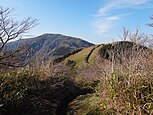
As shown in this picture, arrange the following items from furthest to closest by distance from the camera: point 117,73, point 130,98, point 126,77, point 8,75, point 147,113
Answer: point 8,75, point 117,73, point 126,77, point 130,98, point 147,113

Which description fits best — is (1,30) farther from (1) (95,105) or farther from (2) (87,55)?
(2) (87,55)

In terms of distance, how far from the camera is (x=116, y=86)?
875cm

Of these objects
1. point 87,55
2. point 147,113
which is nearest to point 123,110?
point 147,113

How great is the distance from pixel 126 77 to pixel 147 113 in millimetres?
1682

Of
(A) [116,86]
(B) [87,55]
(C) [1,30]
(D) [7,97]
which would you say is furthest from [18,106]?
(B) [87,55]

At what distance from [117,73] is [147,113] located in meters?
2.57

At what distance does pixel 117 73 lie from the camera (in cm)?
947

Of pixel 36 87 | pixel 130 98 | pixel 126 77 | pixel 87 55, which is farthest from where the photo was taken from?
pixel 87 55

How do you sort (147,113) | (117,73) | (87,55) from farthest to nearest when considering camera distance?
(87,55) < (117,73) < (147,113)

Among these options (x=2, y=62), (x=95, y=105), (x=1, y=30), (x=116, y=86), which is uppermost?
(x=1, y=30)

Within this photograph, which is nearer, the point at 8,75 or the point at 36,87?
the point at 8,75

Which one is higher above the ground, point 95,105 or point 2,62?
point 2,62

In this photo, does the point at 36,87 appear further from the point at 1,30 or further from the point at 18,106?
the point at 1,30

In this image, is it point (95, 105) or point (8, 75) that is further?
point (8, 75)
